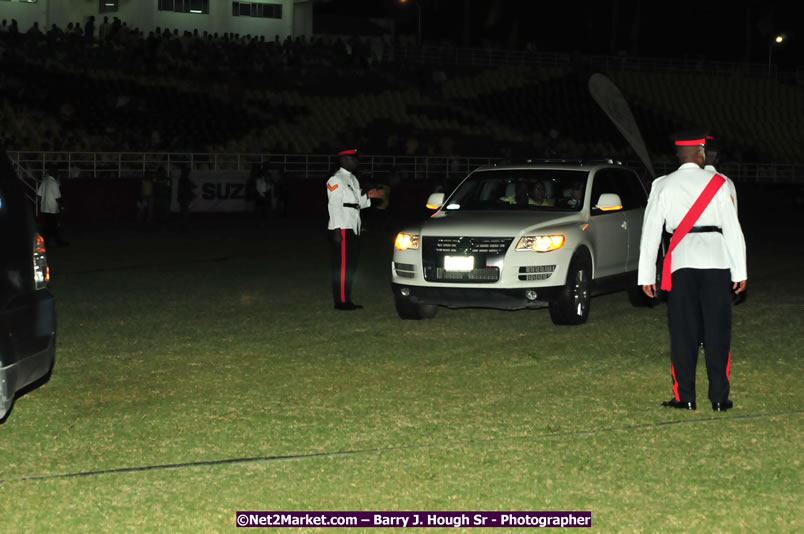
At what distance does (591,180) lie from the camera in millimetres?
13047

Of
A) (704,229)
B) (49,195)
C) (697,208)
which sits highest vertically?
(697,208)

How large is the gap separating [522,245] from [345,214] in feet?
7.84

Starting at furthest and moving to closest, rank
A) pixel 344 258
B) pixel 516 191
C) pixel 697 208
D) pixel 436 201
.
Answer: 1. pixel 344 258
2. pixel 516 191
3. pixel 436 201
4. pixel 697 208

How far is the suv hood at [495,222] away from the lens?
476 inches

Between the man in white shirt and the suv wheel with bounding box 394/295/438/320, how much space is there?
11.9 meters

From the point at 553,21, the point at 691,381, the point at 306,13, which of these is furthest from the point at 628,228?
the point at 553,21

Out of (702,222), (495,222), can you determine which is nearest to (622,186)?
(495,222)

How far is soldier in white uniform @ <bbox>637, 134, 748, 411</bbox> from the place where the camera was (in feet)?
25.4

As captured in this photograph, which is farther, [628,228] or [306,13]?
[306,13]

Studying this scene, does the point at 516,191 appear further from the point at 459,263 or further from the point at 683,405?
the point at 683,405

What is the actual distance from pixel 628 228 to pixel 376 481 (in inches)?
313

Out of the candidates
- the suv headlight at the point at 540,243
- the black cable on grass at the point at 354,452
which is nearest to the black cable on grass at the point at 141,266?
the suv headlight at the point at 540,243

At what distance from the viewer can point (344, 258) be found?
13.6 m

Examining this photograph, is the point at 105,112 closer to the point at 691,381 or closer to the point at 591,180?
the point at 591,180
